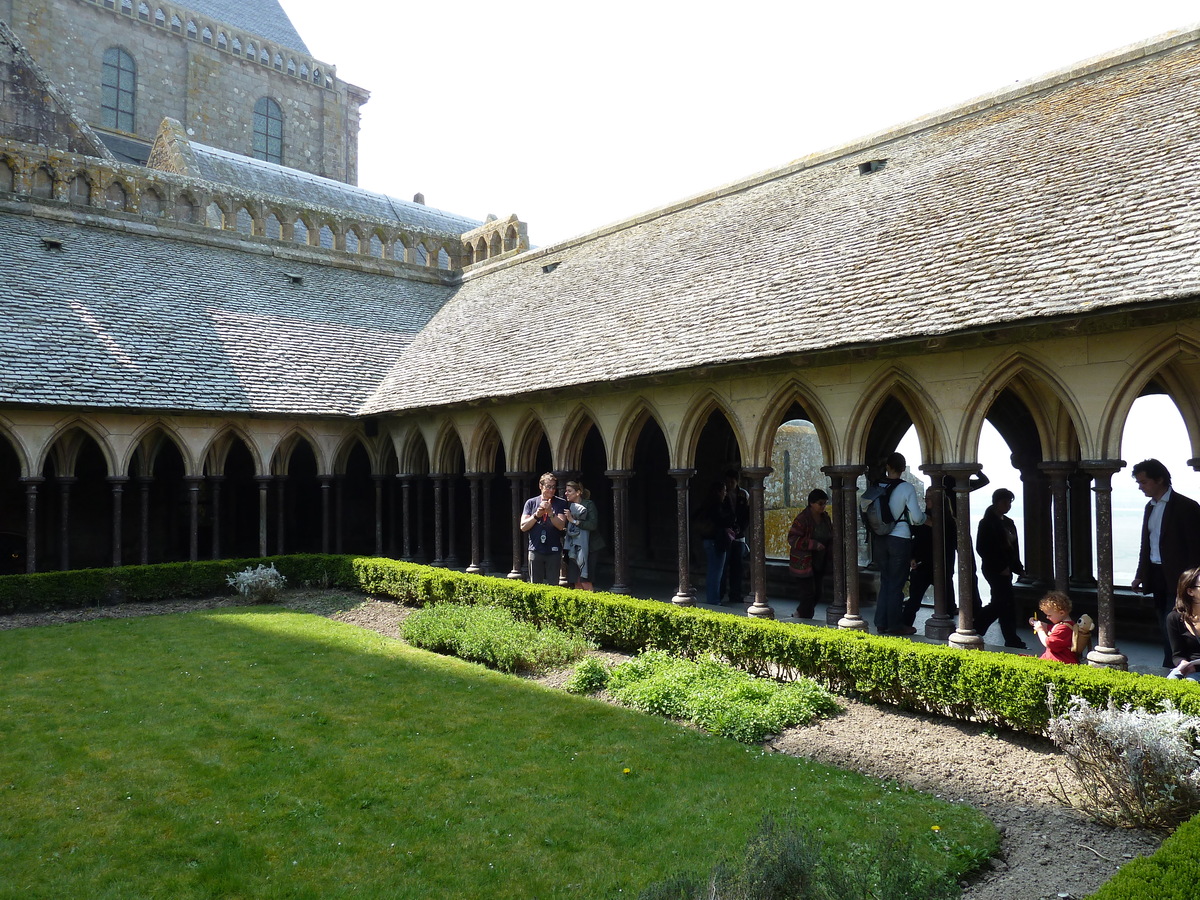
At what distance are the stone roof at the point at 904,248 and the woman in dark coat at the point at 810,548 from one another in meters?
2.31

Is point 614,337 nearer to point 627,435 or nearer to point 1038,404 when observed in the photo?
point 627,435

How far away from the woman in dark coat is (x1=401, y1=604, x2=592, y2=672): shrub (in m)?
2.86

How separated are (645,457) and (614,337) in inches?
160

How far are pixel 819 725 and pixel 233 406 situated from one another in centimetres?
1178

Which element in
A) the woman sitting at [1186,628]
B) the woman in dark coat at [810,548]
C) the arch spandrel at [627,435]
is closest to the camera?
the woman sitting at [1186,628]

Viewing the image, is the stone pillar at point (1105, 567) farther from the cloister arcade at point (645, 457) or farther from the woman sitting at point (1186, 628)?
the woman sitting at point (1186, 628)

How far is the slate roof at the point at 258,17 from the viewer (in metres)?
30.8

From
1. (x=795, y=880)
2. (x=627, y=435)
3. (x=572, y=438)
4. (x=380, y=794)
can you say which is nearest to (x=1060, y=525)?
(x=627, y=435)

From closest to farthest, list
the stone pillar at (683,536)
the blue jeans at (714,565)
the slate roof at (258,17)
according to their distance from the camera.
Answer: the stone pillar at (683,536) < the blue jeans at (714,565) < the slate roof at (258,17)

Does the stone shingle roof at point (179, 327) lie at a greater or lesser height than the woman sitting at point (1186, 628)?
greater

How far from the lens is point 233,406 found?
1498cm

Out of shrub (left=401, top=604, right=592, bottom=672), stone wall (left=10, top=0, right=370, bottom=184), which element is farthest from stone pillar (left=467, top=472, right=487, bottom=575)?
stone wall (left=10, top=0, right=370, bottom=184)

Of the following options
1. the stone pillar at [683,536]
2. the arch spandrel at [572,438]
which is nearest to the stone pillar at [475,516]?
the arch spandrel at [572,438]

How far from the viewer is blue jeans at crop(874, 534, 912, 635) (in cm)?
937
